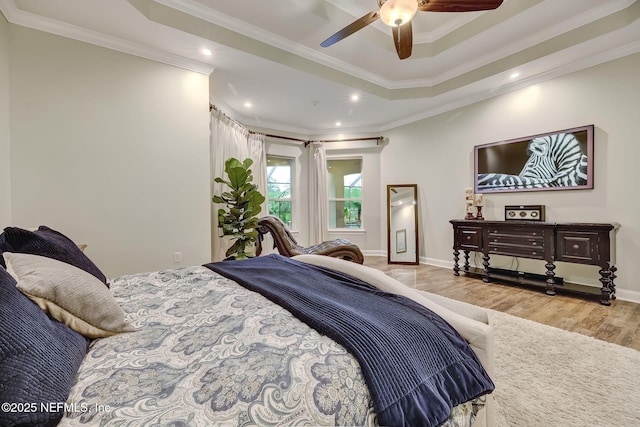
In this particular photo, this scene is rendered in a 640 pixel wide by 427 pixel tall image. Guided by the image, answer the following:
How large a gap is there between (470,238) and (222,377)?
397cm

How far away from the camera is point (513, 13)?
272 cm

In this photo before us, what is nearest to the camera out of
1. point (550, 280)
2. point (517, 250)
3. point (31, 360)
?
point (31, 360)

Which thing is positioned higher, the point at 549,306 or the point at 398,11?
the point at 398,11

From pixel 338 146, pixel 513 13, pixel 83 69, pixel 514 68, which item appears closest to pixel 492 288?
pixel 514 68

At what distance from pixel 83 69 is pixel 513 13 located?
4275mm

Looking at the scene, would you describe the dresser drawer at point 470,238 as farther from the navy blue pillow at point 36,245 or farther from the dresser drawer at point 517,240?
the navy blue pillow at point 36,245

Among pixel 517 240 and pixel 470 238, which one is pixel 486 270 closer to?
pixel 470 238

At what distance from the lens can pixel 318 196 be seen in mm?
5551

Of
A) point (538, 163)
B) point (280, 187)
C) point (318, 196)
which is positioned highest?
point (538, 163)

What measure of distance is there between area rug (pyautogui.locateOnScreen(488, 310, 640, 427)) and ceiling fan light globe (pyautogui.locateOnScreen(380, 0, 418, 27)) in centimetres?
253

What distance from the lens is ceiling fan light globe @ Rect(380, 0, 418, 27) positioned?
1936mm

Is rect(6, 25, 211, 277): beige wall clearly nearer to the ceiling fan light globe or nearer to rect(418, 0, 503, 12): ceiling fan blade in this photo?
the ceiling fan light globe

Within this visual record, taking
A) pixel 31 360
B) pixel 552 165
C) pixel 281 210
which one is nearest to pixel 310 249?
pixel 281 210

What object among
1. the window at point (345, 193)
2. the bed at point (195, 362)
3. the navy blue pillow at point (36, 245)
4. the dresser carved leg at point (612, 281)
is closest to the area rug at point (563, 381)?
the bed at point (195, 362)
